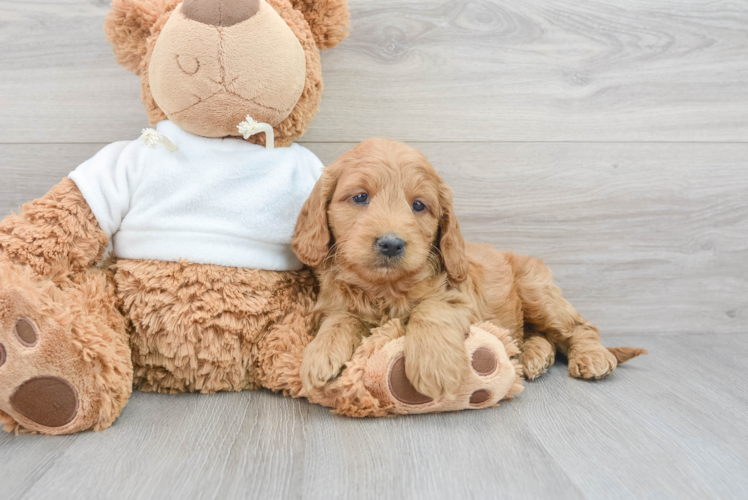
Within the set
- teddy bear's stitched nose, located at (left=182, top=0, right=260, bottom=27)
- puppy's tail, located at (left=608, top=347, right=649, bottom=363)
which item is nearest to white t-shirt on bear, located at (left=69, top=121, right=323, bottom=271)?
teddy bear's stitched nose, located at (left=182, top=0, right=260, bottom=27)

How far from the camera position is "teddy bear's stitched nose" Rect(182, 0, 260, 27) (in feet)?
4.12

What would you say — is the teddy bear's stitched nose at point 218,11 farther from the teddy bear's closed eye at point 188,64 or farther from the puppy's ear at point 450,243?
the puppy's ear at point 450,243

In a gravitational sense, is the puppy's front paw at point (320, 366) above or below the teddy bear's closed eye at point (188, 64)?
below

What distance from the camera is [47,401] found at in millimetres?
1124

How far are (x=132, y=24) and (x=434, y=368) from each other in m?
1.20

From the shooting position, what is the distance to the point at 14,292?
1.11 metres

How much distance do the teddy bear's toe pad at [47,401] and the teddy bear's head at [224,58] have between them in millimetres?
702

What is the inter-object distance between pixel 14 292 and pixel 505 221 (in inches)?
61.1

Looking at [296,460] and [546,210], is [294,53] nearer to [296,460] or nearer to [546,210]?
[296,460]

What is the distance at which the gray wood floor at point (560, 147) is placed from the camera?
137 centimetres

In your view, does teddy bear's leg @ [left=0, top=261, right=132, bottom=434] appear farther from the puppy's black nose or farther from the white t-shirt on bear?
the puppy's black nose

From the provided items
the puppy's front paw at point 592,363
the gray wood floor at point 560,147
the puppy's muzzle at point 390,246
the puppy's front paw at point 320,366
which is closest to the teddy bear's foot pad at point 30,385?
the gray wood floor at point 560,147

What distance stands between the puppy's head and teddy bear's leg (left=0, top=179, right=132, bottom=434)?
514 millimetres

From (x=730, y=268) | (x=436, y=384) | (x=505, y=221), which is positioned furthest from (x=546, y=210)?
(x=436, y=384)
